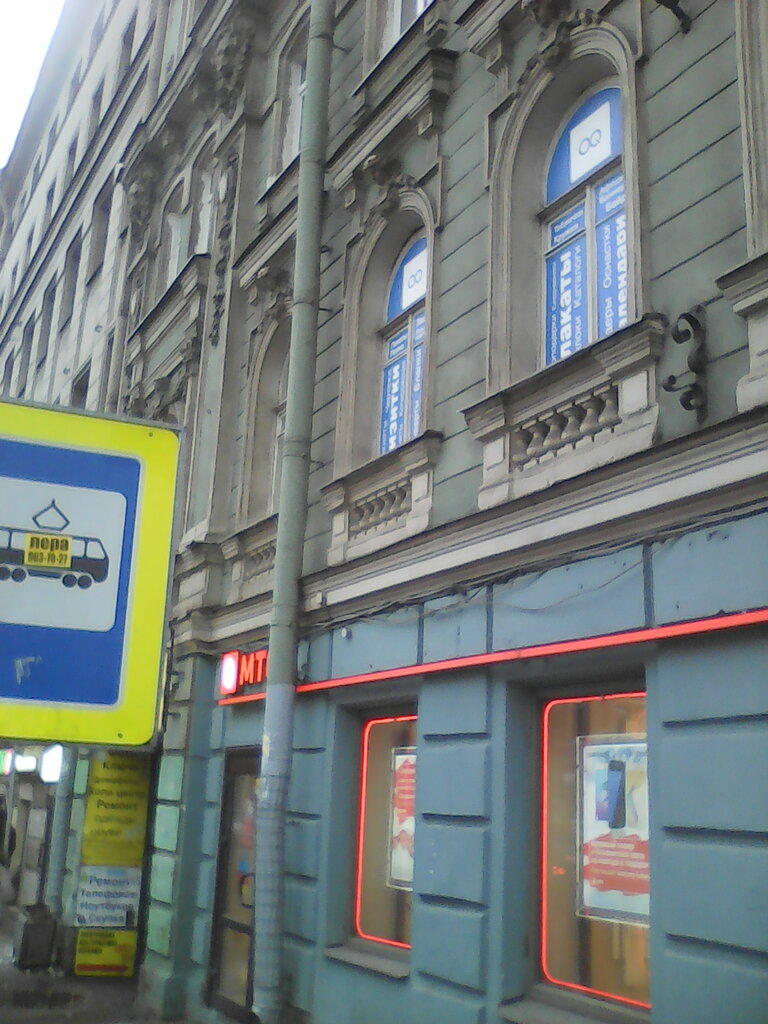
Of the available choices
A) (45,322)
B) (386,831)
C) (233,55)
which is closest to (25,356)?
(45,322)

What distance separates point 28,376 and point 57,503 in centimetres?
2069

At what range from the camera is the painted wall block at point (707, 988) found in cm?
400

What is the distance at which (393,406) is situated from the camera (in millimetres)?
8000

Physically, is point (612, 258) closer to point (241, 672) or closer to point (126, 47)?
point (241, 672)

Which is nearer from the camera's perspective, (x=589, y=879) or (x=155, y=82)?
(x=589, y=879)

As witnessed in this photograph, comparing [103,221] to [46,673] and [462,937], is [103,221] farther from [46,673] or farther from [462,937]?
[46,673]

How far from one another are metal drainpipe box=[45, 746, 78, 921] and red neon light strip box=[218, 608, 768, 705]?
18.7 ft

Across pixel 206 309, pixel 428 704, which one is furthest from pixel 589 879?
pixel 206 309

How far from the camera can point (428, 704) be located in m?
6.38

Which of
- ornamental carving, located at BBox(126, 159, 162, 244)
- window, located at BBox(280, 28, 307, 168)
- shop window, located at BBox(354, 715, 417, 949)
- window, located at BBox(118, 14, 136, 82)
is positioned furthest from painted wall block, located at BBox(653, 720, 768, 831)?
window, located at BBox(118, 14, 136, 82)

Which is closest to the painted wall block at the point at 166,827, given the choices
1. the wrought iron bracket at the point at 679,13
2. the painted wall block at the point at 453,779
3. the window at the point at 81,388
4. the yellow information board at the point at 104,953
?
the yellow information board at the point at 104,953

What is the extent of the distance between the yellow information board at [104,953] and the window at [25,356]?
1449cm

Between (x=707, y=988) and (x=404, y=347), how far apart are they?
204 inches

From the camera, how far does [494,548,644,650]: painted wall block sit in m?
5.02
